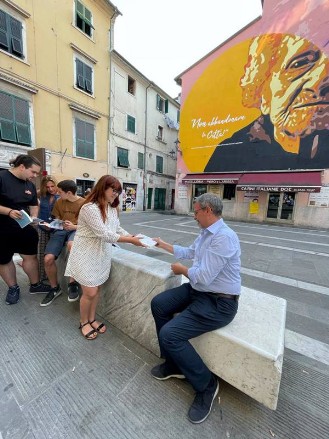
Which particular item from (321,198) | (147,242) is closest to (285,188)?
(321,198)

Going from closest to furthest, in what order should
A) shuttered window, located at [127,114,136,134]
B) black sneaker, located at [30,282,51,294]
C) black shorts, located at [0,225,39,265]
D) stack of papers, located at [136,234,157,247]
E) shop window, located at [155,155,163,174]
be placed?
stack of papers, located at [136,234,157,247]
black shorts, located at [0,225,39,265]
black sneaker, located at [30,282,51,294]
shuttered window, located at [127,114,136,134]
shop window, located at [155,155,163,174]

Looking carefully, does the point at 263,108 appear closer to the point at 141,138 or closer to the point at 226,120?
the point at 226,120

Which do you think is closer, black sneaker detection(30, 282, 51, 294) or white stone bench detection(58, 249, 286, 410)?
white stone bench detection(58, 249, 286, 410)

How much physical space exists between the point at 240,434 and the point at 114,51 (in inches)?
701

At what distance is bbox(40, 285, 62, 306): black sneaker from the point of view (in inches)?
106

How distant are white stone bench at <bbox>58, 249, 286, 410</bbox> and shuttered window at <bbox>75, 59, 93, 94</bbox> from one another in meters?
13.3

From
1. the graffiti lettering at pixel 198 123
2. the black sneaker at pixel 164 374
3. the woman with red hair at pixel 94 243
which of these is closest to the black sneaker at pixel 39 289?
the woman with red hair at pixel 94 243

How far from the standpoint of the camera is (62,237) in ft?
9.20

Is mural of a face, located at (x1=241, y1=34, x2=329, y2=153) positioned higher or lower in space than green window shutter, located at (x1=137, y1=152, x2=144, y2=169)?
higher

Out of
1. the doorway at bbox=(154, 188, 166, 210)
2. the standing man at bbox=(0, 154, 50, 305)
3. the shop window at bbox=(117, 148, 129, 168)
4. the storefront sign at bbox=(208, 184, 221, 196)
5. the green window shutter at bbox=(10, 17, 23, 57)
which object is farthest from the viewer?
the doorway at bbox=(154, 188, 166, 210)

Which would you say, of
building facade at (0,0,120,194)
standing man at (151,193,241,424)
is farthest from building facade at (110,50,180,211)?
standing man at (151,193,241,424)

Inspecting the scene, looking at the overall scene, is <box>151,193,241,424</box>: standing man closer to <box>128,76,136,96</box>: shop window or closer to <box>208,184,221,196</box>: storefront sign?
<box>208,184,221,196</box>: storefront sign

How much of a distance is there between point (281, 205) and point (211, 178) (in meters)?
4.49

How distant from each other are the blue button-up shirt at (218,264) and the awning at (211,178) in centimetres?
1193
